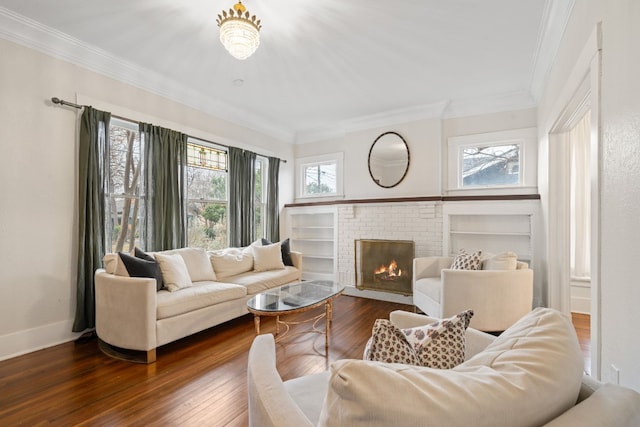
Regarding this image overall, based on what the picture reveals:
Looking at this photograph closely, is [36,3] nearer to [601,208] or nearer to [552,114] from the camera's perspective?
[601,208]

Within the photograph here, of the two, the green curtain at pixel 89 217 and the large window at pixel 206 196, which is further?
the large window at pixel 206 196

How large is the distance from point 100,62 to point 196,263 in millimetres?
2246

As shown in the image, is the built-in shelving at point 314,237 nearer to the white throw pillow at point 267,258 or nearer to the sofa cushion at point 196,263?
the white throw pillow at point 267,258

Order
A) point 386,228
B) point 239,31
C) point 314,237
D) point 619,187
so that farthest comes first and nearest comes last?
point 314,237
point 386,228
point 239,31
point 619,187

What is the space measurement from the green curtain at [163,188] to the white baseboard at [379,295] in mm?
2538

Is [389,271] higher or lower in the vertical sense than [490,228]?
lower

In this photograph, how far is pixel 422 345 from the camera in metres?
1.00

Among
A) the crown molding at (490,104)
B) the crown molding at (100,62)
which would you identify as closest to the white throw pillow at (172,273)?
the crown molding at (100,62)

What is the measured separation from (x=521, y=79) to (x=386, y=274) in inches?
117

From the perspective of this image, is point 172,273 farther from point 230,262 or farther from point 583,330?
point 583,330

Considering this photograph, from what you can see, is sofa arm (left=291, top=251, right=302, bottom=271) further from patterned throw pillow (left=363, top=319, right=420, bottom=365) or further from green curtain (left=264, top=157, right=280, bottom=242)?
patterned throw pillow (left=363, top=319, right=420, bottom=365)

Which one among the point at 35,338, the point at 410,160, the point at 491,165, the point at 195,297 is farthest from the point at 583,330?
the point at 35,338

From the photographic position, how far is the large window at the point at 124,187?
127 inches

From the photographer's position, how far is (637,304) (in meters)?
1.21
